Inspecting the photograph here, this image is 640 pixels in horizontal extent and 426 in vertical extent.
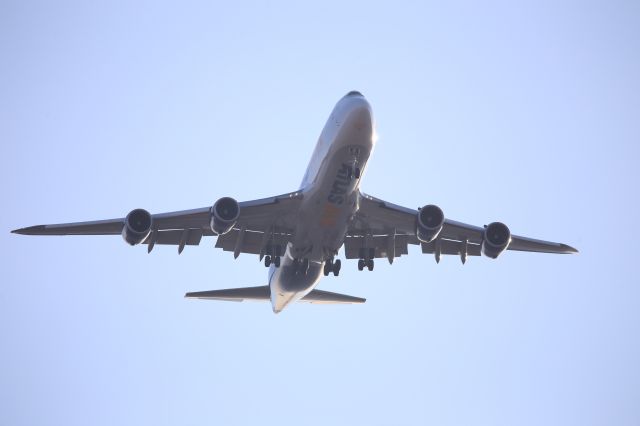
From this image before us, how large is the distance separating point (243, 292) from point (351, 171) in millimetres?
12362

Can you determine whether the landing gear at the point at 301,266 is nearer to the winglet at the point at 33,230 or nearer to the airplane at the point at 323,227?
the airplane at the point at 323,227

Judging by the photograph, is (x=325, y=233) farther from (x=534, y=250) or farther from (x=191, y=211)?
(x=534, y=250)

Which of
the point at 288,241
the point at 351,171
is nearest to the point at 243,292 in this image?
the point at 288,241

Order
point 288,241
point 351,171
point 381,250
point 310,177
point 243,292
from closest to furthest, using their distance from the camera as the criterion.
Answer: point 351,171 < point 310,177 < point 288,241 < point 381,250 < point 243,292

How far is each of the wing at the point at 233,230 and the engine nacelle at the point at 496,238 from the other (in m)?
7.50

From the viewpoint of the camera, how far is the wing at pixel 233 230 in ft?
111

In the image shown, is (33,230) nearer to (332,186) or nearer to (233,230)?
(233,230)

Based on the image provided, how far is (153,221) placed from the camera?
34.2 meters

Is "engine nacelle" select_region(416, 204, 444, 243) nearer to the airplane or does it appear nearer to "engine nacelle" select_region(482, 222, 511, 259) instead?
the airplane

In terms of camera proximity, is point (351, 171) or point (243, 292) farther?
point (243, 292)

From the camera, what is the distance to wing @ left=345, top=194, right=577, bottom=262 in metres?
34.8

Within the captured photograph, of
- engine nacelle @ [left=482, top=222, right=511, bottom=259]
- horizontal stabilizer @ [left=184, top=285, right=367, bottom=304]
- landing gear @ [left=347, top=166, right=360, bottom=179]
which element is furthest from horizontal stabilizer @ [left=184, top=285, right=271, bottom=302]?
landing gear @ [left=347, top=166, right=360, bottom=179]

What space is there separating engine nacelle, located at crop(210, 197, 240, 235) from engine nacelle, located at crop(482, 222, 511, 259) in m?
9.77

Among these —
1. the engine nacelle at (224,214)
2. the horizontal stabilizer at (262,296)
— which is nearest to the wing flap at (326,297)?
the horizontal stabilizer at (262,296)
